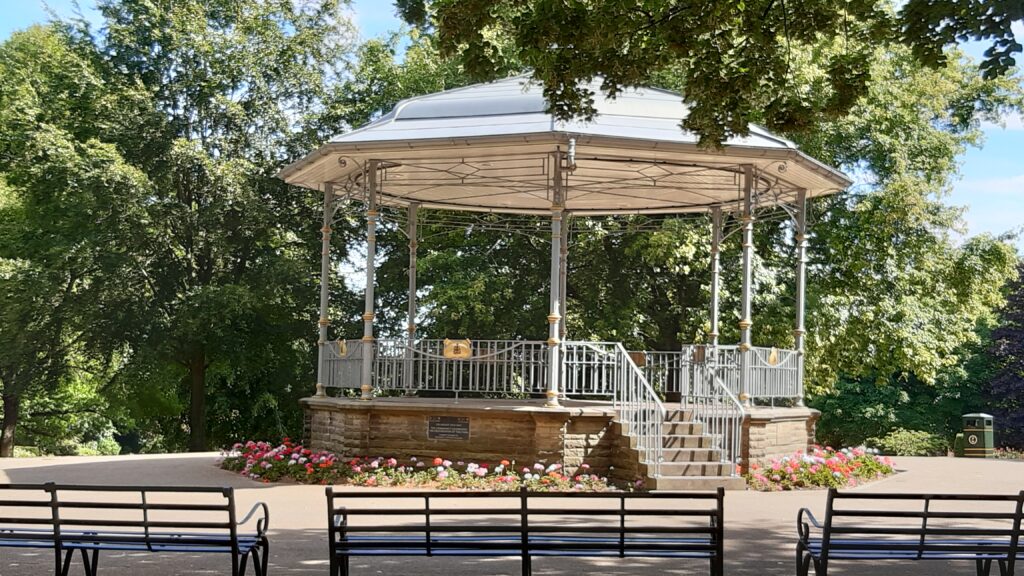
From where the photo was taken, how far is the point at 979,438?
2762cm

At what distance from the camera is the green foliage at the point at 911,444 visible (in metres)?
37.0

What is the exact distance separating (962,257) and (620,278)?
8.11 metres

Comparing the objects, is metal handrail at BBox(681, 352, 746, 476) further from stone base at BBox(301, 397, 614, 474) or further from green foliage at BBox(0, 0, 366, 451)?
green foliage at BBox(0, 0, 366, 451)

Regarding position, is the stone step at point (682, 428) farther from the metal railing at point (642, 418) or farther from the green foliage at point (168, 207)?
the green foliage at point (168, 207)

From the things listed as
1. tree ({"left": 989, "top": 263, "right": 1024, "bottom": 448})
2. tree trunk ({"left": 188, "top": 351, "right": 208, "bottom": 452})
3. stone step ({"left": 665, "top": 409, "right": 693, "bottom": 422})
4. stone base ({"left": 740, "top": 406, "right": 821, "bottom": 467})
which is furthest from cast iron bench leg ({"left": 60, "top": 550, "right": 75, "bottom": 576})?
tree ({"left": 989, "top": 263, "right": 1024, "bottom": 448})

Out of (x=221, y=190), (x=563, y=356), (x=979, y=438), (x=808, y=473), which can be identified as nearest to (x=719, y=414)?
(x=808, y=473)

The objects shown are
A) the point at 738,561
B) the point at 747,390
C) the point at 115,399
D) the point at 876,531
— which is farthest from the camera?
the point at 115,399

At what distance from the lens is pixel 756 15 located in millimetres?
11844

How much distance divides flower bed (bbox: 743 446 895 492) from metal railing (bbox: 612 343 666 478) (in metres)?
1.51

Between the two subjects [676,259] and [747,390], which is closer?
[747,390]

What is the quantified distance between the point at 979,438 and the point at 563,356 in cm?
1503

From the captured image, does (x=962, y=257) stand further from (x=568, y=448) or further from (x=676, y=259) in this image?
(x=568, y=448)

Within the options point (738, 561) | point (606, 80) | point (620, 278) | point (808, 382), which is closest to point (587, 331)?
point (620, 278)

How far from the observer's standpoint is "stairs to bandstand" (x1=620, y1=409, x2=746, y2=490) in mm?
15297
